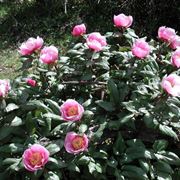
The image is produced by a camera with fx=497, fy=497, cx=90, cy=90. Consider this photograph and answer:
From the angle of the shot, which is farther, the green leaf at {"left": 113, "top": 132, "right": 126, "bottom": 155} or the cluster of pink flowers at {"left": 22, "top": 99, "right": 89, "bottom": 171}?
the green leaf at {"left": 113, "top": 132, "right": 126, "bottom": 155}

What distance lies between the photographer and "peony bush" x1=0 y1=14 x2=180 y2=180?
2668mm

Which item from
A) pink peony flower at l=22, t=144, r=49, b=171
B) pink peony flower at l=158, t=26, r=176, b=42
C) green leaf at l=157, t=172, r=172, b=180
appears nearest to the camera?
pink peony flower at l=22, t=144, r=49, b=171

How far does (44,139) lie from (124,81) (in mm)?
627

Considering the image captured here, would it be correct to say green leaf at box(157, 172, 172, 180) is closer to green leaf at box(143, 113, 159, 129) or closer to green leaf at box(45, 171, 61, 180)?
green leaf at box(143, 113, 159, 129)

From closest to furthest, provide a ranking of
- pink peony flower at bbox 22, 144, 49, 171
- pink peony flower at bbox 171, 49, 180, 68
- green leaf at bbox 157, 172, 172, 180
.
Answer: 1. pink peony flower at bbox 22, 144, 49, 171
2. green leaf at bbox 157, 172, 172, 180
3. pink peony flower at bbox 171, 49, 180, 68

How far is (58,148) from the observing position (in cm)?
265

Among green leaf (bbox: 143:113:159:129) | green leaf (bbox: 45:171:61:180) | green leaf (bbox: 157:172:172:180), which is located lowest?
green leaf (bbox: 157:172:172:180)

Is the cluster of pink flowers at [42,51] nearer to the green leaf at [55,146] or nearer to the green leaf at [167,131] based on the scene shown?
the green leaf at [55,146]

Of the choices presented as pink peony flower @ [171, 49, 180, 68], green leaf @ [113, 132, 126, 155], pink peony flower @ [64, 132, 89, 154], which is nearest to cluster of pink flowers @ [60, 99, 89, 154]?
pink peony flower @ [64, 132, 89, 154]

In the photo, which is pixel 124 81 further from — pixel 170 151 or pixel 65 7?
pixel 65 7

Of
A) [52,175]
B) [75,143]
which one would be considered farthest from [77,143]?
[52,175]

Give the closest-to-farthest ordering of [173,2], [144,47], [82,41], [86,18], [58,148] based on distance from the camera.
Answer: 1. [58,148]
2. [144,47]
3. [82,41]
4. [173,2]
5. [86,18]

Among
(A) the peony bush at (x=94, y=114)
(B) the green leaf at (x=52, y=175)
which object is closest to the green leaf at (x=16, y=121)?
(A) the peony bush at (x=94, y=114)

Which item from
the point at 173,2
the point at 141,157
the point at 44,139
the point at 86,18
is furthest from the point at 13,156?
the point at 86,18
